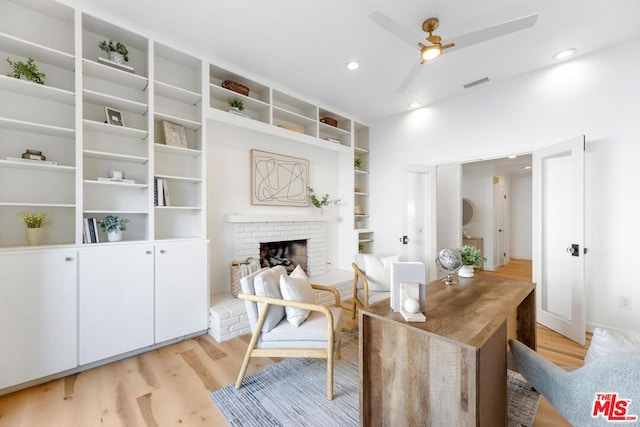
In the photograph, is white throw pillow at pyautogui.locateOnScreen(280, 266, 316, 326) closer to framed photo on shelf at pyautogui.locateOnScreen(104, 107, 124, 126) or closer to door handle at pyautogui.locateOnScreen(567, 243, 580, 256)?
framed photo on shelf at pyautogui.locateOnScreen(104, 107, 124, 126)

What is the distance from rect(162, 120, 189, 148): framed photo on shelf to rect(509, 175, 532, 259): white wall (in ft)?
26.3

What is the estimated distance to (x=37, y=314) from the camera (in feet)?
6.38

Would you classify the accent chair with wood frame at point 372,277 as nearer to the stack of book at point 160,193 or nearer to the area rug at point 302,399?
the area rug at point 302,399

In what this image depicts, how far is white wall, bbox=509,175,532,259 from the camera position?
7031 millimetres

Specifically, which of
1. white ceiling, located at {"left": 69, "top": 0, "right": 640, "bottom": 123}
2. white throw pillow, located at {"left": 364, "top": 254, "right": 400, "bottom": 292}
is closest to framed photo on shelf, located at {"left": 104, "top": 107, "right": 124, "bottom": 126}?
white ceiling, located at {"left": 69, "top": 0, "right": 640, "bottom": 123}

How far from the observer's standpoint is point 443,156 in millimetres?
4016

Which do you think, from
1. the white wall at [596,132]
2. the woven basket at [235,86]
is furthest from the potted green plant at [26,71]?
the white wall at [596,132]

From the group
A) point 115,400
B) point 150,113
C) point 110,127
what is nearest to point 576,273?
point 115,400

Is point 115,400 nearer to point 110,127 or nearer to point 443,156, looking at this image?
point 110,127

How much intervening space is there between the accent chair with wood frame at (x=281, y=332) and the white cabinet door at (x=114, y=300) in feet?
3.61

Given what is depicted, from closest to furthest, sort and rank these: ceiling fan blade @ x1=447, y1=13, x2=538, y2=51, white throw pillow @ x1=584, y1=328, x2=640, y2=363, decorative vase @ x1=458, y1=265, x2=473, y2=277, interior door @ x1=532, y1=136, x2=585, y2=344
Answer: white throw pillow @ x1=584, y1=328, x2=640, y2=363 < ceiling fan blade @ x1=447, y1=13, x2=538, y2=51 < decorative vase @ x1=458, y1=265, x2=473, y2=277 < interior door @ x1=532, y1=136, x2=585, y2=344

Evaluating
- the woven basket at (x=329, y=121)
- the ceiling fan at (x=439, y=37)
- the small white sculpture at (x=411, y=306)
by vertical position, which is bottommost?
the small white sculpture at (x=411, y=306)

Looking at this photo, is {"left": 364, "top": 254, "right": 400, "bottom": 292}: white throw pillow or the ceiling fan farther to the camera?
{"left": 364, "top": 254, "right": 400, "bottom": 292}: white throw pillow

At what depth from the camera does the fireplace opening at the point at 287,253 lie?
3.94m
